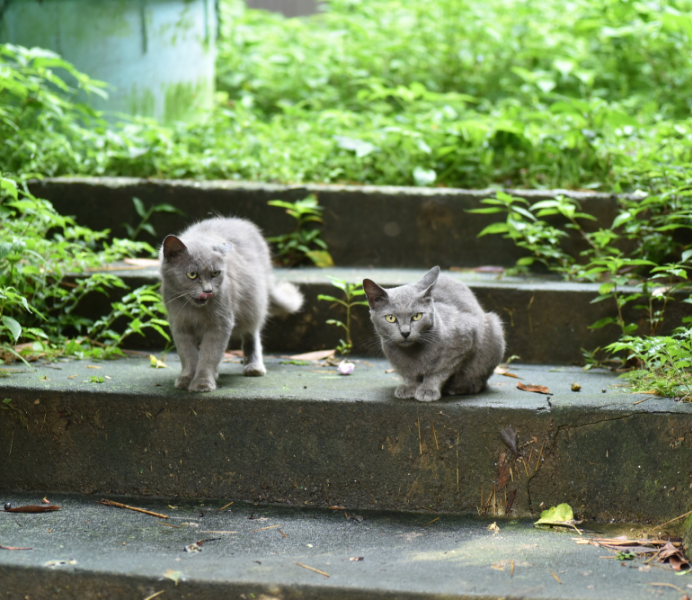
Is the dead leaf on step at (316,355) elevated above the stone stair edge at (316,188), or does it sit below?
below

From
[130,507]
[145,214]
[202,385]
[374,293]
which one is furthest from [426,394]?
[145,214]

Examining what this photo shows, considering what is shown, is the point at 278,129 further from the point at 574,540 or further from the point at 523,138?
the point at 574,540

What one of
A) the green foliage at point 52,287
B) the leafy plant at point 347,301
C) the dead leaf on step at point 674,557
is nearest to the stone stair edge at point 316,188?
the green foliage at point 52,287

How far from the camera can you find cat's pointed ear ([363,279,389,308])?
283 centimetres

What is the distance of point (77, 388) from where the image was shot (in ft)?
9.29

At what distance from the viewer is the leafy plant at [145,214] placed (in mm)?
4312

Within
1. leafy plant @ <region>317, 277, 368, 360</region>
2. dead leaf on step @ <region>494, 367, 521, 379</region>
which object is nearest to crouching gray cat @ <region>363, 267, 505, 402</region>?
dead leaf on step @ <region>494, 367, 521, 379</region>

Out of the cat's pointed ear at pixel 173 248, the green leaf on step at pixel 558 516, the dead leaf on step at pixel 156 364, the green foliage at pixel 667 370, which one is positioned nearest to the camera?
the green leaf on step at pixel 558 516

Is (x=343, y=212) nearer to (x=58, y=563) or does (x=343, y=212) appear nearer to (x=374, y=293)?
(x=374, y=293)

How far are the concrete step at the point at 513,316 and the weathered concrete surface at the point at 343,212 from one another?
437mm

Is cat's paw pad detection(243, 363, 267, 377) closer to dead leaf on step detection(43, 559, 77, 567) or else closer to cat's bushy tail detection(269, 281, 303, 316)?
cat's bushy tail detection(269, 281, 303, 316)

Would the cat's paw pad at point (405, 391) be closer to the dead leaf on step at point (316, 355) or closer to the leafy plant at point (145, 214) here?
the dead leaf on step at point (316, 355)

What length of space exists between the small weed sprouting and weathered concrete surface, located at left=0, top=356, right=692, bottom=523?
5.19ft

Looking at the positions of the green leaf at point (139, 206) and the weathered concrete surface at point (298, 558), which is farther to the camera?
the green leaf at point (139, 206)
